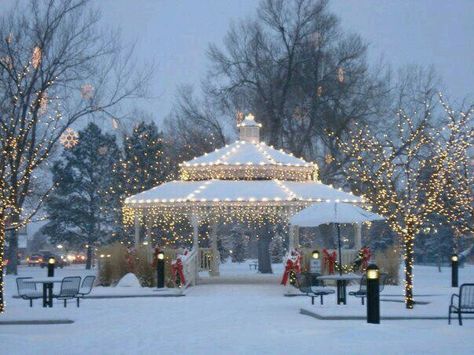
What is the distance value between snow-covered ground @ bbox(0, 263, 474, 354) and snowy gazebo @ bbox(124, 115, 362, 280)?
642 centimetres

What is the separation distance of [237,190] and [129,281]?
463cm

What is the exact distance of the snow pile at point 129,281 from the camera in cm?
2619

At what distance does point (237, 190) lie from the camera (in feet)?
93.0

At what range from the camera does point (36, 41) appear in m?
31.7

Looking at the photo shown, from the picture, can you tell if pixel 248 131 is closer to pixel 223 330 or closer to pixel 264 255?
pixel 264 255

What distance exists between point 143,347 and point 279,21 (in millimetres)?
28567

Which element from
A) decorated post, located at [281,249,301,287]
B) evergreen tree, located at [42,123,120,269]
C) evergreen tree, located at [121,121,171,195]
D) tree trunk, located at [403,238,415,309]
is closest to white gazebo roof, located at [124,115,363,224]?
decorated post, located at [281,249,301,287]

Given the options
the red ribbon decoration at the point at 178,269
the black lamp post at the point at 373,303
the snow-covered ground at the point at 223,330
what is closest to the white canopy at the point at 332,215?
the snow-covered ground at the point at 223,330

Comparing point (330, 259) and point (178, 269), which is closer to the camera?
point (178, 269)

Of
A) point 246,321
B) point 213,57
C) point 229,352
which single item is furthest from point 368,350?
point 213,57

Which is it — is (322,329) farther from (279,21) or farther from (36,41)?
(279,21)

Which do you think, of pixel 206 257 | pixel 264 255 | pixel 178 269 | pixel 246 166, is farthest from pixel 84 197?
pixel 178 269

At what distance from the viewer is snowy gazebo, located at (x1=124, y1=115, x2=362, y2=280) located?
91.0ft

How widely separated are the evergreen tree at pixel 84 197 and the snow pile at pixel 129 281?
25947 millimetres
